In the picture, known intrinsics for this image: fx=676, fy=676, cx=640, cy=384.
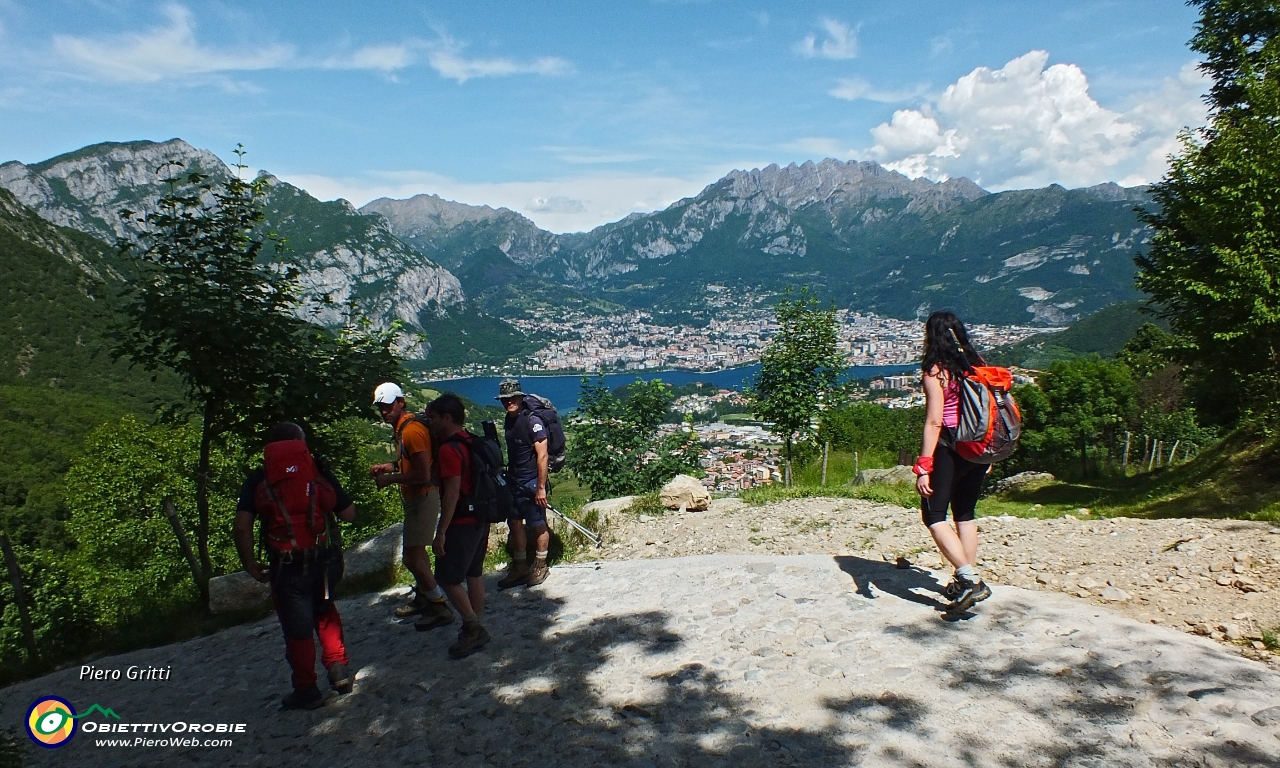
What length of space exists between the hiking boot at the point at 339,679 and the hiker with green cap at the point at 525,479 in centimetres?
214

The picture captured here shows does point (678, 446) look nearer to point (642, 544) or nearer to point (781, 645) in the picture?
point (642, 544)

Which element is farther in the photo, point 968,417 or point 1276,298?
point 1276,298

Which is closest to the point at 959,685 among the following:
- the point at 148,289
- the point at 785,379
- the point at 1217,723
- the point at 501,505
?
the point at 1217,723

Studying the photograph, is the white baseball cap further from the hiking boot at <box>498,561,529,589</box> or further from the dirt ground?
the dirt ground

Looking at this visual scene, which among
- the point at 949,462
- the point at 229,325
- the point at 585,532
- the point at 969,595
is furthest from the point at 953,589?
the point at 229,325

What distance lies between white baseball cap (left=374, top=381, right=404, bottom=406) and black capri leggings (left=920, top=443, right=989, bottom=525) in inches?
175

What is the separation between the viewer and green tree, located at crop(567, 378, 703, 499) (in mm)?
14320

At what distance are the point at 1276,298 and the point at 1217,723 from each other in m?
9.71

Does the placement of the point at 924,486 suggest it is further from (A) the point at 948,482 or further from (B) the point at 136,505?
(B) the point at 136,505

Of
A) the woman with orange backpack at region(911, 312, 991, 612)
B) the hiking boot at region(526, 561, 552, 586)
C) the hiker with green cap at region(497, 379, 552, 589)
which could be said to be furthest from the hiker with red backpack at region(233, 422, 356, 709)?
the woman with orange backpack at region(911, 312, 991, 612)

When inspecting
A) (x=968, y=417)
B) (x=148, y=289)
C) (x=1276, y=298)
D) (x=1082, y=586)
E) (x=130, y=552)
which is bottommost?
(x=130, y=552)

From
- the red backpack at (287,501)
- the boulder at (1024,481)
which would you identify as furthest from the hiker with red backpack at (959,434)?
the boulder at (1024,481)

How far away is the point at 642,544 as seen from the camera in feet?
31.6

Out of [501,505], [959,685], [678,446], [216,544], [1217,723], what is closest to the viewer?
[1217,723]
